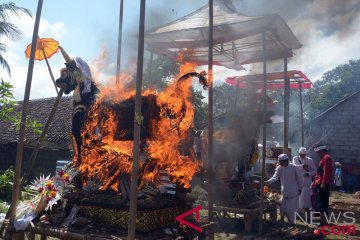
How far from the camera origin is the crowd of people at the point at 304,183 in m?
10.2

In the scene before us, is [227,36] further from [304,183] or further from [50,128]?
[50,128]

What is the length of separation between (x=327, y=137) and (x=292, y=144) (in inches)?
235

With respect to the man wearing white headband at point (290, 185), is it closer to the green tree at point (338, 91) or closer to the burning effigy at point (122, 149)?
the burning effigy at point (122, 149)

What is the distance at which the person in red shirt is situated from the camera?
10320 millimetres

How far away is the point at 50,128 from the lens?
63.4ft

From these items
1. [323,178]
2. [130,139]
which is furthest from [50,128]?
[323,178]

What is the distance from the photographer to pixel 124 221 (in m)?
6.04

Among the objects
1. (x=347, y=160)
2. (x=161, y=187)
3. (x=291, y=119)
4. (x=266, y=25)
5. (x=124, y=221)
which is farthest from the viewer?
(x=291, y=119)

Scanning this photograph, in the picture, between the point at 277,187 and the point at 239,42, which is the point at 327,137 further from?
the point at 239,42

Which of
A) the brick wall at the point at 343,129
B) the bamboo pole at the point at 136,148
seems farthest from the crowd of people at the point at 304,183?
the brick wall at the point at 343,129

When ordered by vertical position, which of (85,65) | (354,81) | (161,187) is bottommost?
(161,187)

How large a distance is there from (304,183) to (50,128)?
1363 cm

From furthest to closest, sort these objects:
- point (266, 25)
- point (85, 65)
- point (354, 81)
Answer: point (354, 81), point (266, 25), point (85, 65)

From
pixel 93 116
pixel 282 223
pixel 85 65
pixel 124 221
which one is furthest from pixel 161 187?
pixel 282 223
